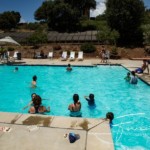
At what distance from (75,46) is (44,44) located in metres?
4.55

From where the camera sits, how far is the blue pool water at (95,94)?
8.68 m

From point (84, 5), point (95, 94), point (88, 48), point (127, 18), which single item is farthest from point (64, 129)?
point (84, 5)

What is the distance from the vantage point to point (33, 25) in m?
64.1

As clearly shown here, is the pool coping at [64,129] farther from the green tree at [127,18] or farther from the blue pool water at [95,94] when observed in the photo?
the green tree at [127,18]

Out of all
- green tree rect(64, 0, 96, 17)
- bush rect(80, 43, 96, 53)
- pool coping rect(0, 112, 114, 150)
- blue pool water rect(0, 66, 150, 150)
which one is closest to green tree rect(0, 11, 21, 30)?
green tree rect(64, 0, 96, 17)

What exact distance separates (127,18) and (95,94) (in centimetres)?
2309

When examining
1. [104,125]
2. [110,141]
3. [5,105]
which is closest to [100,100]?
[5,105]

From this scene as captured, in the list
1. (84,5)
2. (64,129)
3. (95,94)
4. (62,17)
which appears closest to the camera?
(64,129)

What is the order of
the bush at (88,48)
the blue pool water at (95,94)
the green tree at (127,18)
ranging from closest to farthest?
the blue pool water at (95,94), the bush at (88,48), the green tree at (127,18)

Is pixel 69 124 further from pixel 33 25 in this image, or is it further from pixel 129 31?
pixel 33 25

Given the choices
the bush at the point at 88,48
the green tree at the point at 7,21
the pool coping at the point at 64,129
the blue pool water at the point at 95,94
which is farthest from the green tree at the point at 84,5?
the pool coping at the point at 64,129

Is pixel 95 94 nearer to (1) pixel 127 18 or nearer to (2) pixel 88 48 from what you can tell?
(2) pixel 88 48

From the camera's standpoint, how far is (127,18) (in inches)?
1332

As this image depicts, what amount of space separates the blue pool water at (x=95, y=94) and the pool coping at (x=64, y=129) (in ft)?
4.63
